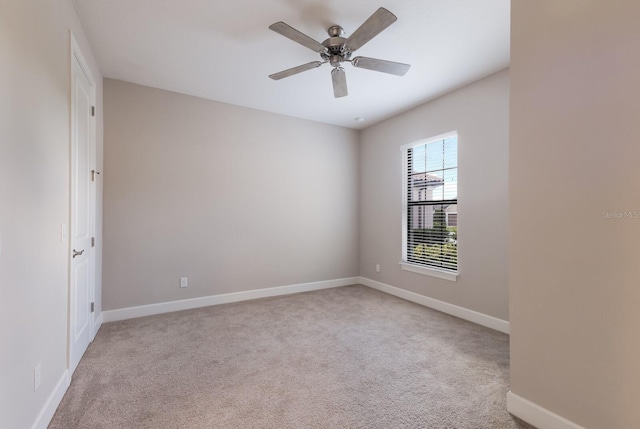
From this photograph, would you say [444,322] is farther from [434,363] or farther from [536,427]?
[536,427]

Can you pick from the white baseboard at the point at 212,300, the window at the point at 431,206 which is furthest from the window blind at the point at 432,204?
the white baseboard at the point at 212,300

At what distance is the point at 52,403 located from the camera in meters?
1.77

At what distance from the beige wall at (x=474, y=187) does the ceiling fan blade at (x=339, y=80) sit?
165 centimetres

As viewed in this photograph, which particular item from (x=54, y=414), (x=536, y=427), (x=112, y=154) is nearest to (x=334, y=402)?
(x=536, y=427)

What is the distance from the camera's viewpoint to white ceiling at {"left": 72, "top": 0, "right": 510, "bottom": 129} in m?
2.21

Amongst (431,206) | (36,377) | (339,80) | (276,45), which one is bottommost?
(36,377)

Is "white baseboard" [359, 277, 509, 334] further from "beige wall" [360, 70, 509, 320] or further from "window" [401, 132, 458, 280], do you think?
"window" [401, 132, 458, 280]

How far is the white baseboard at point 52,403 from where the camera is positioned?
1598 mm

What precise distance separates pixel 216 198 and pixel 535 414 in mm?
3832

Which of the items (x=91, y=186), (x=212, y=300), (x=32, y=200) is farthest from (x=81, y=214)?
(x=212, y=300)

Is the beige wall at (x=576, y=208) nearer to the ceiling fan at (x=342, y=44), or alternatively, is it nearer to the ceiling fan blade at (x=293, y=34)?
the ceiling fan at (x=342, y=44)

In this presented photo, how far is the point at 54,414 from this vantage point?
1.78 metres

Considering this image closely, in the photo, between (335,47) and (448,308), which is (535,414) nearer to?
(448,308)

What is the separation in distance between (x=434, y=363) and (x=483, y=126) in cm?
258
